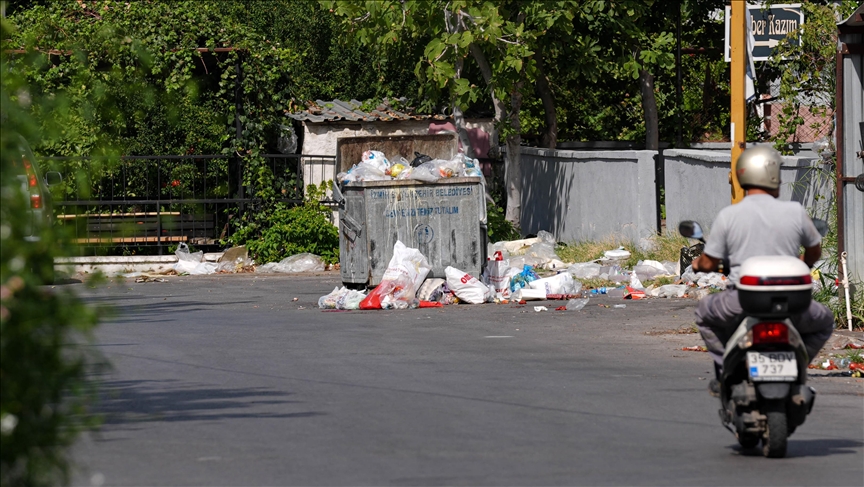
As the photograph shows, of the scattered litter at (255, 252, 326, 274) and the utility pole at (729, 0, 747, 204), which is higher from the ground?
the utility pole at (729, 0, 747, 204)

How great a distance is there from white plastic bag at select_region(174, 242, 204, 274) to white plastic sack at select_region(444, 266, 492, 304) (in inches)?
286

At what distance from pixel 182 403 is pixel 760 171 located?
370 centimetres

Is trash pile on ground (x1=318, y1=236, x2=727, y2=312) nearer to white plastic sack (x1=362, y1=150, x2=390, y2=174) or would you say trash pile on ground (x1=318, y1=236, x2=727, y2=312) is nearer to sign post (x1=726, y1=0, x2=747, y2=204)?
white plastic sack (x1=362, y1=150, x2=390, y2=174)

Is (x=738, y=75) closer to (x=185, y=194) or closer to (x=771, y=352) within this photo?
(x=771, y=352)

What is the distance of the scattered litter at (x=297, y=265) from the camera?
21.3 m

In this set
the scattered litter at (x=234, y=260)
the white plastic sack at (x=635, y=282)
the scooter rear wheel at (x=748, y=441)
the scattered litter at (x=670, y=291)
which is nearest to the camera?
the scooter rear wheel at (x=748, y=441)

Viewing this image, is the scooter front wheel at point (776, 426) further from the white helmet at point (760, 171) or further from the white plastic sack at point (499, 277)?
the white plastic sack at point (499, 277)

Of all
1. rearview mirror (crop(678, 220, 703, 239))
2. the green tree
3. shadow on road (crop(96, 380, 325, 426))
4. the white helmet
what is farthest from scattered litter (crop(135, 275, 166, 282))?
the green tree

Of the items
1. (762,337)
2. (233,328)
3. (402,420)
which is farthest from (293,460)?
(233,328)

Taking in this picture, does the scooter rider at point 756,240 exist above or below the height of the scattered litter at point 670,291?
above

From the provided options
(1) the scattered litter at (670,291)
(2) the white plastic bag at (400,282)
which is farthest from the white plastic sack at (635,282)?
(2) the white plastic bag at (400,282)

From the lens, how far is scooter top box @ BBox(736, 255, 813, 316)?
6.34 meters

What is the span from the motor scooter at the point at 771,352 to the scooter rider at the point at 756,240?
0.16 m

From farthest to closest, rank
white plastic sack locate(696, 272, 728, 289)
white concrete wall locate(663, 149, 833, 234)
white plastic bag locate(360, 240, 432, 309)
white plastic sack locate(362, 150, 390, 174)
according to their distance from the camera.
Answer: white plastic sack locate(362, 150, 390, 174), white plastic sack locate(696, 272, 728, 289), white plastic bag locate(360, 240, 432, 309), white concrete wall locate(663, 149, 833, 234)
